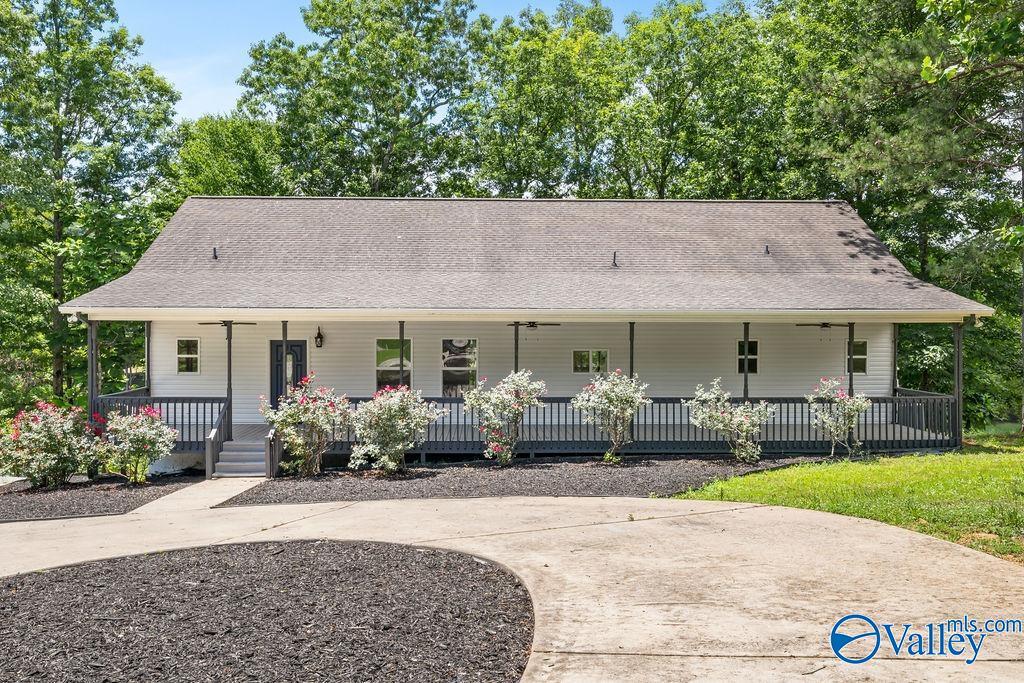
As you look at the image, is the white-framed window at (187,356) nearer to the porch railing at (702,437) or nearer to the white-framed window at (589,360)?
the porch railing at (702,437)

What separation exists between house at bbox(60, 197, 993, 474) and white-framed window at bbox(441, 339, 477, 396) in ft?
0.12

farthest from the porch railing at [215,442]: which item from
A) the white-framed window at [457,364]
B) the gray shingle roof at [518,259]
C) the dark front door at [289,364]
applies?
the white-framed window at [457,364]

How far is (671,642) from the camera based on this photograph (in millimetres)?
4977

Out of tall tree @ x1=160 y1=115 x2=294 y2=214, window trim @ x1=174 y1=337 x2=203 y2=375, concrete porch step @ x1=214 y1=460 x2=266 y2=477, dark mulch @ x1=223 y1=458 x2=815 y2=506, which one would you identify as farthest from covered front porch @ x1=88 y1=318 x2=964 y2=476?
tall tree @ x1=160 y1=115 x2=294 y2=214

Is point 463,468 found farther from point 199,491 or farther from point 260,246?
point 260,246

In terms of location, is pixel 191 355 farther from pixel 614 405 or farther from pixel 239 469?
pixel 614 405

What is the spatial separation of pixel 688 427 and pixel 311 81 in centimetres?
2433

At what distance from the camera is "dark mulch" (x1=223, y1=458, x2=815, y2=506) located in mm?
10742

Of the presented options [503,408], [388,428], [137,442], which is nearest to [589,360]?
[503,408]

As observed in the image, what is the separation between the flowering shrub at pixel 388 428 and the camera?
12.5 meters

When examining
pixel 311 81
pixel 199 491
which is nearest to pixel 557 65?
pixel 311 81

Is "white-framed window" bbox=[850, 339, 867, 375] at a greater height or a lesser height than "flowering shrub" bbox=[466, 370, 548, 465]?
greater

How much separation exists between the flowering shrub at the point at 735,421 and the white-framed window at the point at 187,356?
11166mm

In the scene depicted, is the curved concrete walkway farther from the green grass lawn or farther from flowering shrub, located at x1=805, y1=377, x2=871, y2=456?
flowering shrub, located at x1=805, y1=377, x2=871, y2=456
